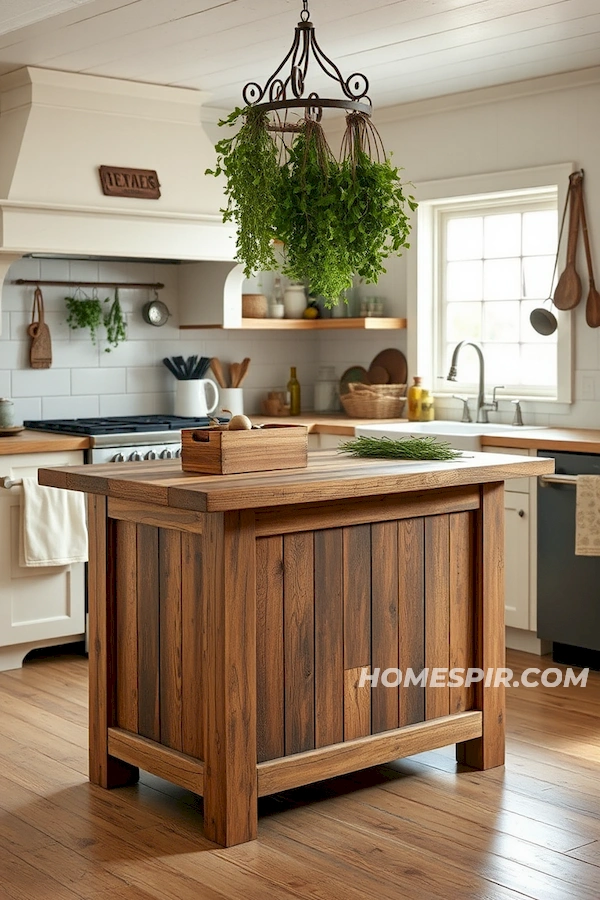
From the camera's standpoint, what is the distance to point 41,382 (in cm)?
560

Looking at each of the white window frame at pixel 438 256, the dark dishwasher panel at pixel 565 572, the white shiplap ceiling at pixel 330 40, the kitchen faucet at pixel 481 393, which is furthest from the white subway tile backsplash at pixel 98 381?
the dark dishwasher panel at pixel 565 572

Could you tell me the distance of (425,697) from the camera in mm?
3598

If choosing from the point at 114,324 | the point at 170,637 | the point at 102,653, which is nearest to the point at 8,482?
the point at 114,324

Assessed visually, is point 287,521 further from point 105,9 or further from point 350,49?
point 350,49

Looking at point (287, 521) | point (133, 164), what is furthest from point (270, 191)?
point (133, 164)

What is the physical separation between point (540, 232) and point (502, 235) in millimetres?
244

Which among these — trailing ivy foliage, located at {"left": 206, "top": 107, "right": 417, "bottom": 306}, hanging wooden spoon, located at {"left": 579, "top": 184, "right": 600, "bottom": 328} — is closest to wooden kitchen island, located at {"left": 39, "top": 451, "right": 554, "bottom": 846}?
trailing ivy foliage, located at {"left": 206, "top": 107, "right": 417, "bottom": 306}

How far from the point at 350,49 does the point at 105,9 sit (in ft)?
3.67

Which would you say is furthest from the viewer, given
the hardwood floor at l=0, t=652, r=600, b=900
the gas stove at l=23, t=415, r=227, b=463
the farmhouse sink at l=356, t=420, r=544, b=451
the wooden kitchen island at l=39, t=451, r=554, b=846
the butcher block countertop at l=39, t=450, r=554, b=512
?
the farmhouse sink at l=356, t=420, r=544, b=451

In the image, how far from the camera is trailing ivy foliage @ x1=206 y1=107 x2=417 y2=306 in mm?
3281

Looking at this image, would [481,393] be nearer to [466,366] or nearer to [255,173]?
[466,366]

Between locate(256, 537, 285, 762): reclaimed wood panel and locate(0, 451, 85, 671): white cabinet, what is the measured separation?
197 cm

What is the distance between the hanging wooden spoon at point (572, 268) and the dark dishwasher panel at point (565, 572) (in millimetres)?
870

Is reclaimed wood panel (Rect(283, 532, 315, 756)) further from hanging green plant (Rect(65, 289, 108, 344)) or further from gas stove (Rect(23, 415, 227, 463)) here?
hanging green plant (Rect(65, 289, 108, 344))
